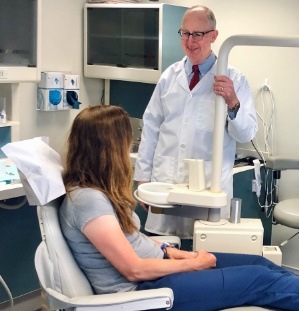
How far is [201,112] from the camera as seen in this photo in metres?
2.42

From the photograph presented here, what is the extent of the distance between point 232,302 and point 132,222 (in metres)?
0.40

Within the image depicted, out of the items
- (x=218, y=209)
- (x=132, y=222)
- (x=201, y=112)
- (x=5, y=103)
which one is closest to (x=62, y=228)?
(x=132, y=222)

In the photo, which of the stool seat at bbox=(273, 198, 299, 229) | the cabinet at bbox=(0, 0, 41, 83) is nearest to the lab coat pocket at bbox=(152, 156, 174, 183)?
the cabinet at bbox=(0, 0, 41, 83)

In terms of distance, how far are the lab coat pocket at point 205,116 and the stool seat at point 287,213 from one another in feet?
3.03

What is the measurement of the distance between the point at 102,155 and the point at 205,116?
0.79 m

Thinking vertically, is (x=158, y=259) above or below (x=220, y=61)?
below

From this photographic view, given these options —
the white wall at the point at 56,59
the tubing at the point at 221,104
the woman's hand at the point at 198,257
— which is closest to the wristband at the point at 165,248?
the woman's hand at the point at 198,257

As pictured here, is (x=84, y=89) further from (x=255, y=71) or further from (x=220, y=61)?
(x=220, y=61)

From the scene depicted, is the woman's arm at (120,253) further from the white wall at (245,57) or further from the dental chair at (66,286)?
the white wall at (245,57)

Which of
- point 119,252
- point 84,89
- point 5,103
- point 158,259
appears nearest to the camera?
point 119,252

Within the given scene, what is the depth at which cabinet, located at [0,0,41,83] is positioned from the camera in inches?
105

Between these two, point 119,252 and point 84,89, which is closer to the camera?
point 119,252

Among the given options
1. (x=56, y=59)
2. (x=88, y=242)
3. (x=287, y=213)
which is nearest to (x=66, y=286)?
(x=88, y=242)

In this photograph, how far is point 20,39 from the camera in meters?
2.75
